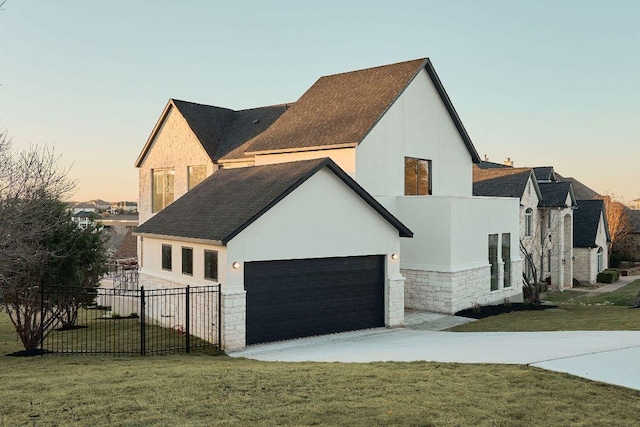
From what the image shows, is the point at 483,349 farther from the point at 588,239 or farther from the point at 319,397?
the point at 588,239

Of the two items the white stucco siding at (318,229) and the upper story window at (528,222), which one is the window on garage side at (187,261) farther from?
the upper story window at (528,222)

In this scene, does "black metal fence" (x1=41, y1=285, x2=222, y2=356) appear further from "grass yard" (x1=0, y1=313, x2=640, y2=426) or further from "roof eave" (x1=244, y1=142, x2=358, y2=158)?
"roof eave" (x1=244, y1=142, x2=358, y2=158)

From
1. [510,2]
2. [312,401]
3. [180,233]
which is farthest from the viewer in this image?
[510,2]

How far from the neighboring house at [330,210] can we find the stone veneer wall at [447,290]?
6 cm

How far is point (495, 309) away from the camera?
23.0 metres

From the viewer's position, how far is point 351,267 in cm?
1805

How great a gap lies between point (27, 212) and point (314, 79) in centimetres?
1862

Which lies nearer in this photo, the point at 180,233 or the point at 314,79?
the point at 180,233

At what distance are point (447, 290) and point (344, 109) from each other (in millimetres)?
9676

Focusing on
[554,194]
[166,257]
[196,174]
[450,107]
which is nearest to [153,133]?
[196,174]

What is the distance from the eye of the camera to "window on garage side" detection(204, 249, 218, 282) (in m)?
15.9

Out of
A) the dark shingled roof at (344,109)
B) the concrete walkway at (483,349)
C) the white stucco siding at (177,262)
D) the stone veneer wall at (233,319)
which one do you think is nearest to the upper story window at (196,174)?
the dark shingled roof at (344,109)

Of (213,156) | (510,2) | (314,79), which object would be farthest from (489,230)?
(213,156)

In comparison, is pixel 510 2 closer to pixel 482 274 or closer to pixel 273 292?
pixel 482 274
